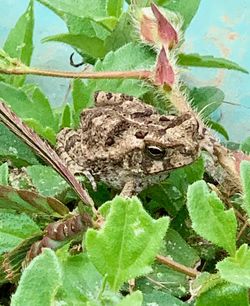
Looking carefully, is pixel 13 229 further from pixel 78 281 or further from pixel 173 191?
pixel 173 191

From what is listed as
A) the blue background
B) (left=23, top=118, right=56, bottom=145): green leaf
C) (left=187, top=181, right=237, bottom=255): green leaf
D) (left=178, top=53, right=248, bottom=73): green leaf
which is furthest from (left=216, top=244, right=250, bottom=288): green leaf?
the blue background

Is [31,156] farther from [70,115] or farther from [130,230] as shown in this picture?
[130,230]

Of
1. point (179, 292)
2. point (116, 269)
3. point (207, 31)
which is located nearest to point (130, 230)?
point (116, 269)

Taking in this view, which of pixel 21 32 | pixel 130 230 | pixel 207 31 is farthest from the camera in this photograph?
pixel 207 31

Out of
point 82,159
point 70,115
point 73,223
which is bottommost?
point 82,159

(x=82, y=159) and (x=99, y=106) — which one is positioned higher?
(x=99, y=106)

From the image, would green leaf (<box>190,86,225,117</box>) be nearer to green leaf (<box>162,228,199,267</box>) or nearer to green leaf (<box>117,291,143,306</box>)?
green leaf (<box>162,228,199,267</box>)

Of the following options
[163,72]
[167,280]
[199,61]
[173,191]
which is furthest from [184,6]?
[167,280]
